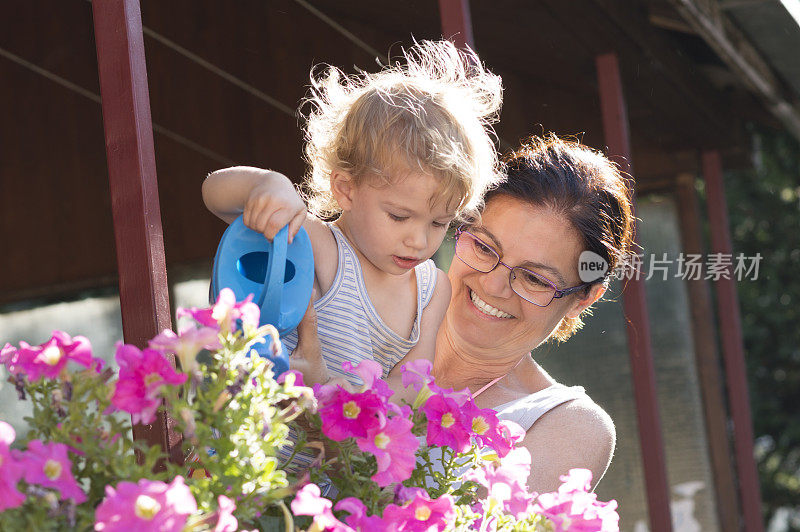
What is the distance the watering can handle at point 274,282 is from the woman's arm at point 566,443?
100 centimetres

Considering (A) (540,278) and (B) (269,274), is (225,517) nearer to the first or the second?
(B) (269,274)

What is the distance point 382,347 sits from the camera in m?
1.51

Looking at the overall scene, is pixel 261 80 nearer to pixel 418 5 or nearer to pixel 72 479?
pixel 418 5

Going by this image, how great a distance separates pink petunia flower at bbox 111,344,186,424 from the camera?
88 cm

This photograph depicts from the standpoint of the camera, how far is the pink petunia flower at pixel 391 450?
1.01 meters

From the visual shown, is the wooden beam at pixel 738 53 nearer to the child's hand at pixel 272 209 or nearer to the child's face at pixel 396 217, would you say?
the child's face at pixel 396 217

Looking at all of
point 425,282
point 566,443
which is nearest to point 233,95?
point 566,443

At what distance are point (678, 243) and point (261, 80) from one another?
2.94 metres

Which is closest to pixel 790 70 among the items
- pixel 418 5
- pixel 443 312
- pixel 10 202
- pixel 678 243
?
pixel 678 243

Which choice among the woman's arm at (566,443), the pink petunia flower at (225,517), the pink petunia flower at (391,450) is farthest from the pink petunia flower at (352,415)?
the woman's arm at (566,443)

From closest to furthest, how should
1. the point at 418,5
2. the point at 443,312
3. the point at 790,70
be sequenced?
the point at 443,312 → the point at 418,5 → the point at 790,70

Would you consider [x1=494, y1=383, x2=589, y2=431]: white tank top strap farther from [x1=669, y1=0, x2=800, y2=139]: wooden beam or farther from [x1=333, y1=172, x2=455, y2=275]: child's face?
[x1=669, y1=0, x2=800, y2=139]: wooden beam

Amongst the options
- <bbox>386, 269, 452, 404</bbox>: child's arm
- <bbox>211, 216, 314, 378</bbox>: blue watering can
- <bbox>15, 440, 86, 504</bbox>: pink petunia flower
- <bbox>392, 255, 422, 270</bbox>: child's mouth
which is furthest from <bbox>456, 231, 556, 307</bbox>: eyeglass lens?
<bbox>15, 440, 86, 504</bbox>: pink petunia flower

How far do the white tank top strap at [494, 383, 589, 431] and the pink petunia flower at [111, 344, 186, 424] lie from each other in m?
1.25
